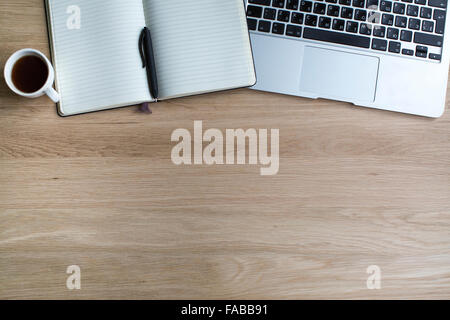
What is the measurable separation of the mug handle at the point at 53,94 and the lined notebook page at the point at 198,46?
0.18m

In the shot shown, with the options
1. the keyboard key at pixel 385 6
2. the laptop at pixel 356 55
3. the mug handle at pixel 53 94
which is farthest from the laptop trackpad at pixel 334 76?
the mug handle at pixel 53 94

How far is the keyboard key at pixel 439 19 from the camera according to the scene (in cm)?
66

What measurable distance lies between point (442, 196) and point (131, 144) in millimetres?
605

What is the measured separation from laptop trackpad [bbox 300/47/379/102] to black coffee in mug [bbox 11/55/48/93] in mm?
467

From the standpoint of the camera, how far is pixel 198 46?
60cm

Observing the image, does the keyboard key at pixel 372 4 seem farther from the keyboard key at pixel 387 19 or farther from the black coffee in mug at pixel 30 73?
the black coffee in mug at pixel 30 73

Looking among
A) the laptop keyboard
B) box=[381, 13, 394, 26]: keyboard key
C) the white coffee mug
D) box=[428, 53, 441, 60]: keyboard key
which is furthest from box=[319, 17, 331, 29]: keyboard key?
the white coffee mug

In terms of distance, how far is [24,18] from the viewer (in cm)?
63

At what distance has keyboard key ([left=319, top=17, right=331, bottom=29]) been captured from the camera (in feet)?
A: 2.14

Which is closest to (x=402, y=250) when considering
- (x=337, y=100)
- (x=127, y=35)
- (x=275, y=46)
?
(x=337, y=100)

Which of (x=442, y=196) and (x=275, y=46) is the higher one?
(x=275, y=46)

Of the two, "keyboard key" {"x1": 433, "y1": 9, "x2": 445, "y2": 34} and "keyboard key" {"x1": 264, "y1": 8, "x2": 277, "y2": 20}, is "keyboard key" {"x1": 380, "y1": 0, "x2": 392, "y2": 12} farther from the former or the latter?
"keyboard key" {"x1": 264, "y1": 8, "x2": 277, "y2": 20}
